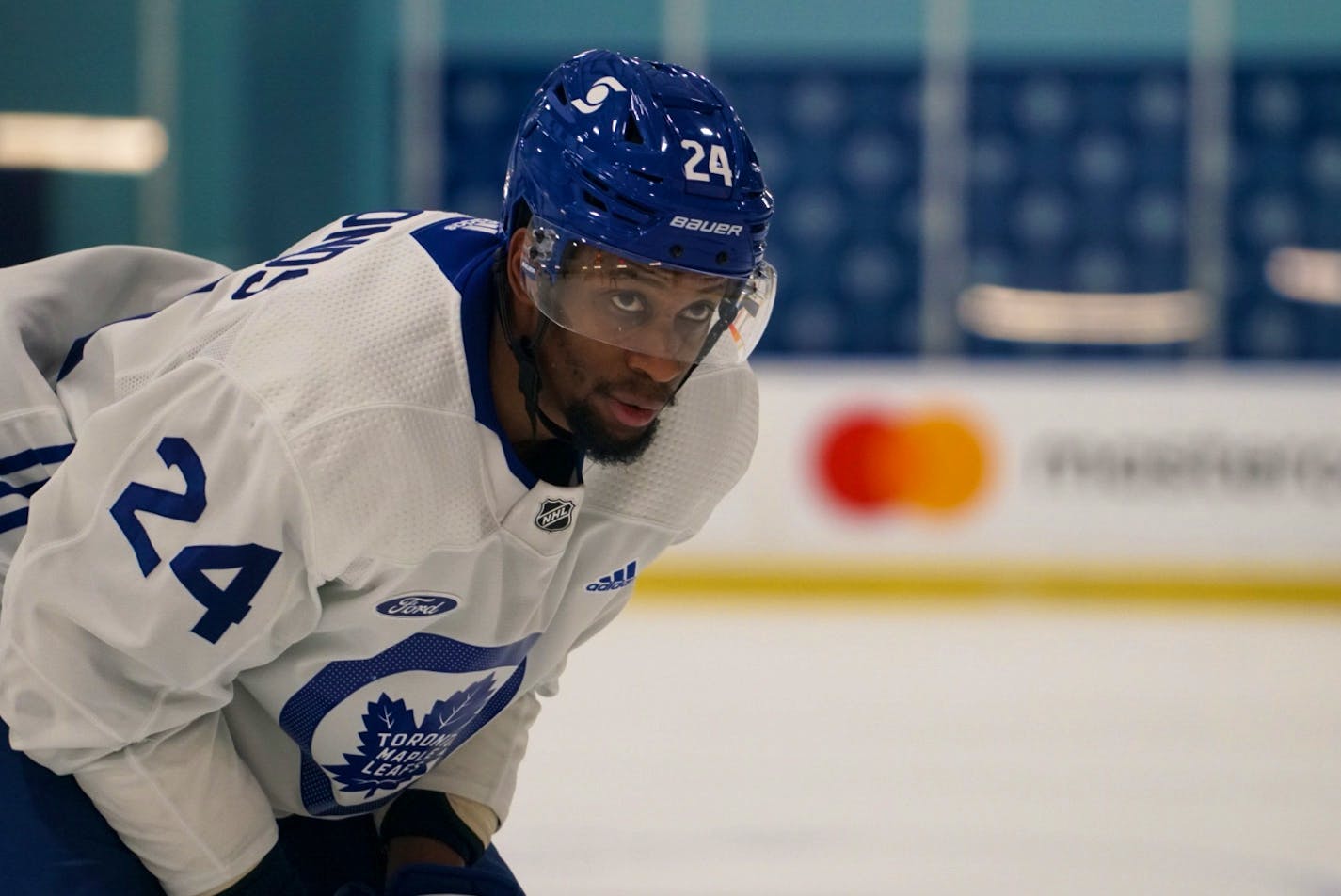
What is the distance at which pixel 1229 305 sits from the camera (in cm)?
624

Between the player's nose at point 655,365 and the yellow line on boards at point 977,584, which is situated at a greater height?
the player's nose at point 655,365

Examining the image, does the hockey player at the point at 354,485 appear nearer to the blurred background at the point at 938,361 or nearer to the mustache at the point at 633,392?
the mustache at the point at 633,392

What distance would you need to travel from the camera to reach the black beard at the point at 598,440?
1521mm

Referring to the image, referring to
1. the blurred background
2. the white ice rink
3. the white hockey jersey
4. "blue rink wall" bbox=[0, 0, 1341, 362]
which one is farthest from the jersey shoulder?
"blue rink wall" bbox=[0, 0, 1341, 362]

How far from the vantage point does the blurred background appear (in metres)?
3.26

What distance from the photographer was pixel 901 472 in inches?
221

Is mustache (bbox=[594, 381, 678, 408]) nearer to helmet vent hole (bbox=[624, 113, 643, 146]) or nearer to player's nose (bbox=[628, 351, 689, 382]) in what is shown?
player's nose (bbox=[628, 351, 689, 382])

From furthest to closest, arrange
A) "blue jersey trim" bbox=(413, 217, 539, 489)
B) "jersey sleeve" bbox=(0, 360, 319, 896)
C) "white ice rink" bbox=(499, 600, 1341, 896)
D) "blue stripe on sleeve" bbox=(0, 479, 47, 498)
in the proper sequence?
1. "white ice rink" bbox=(499, 600, 1341, 896)
2. "blue stripe on sleeve" bbox=(0, 479, 47, 498)
3. "blue jersey trim" bbox=(413, 217, 539, 489)
4. "jersey sleeve" bbox=(0, 360, 319, 896)

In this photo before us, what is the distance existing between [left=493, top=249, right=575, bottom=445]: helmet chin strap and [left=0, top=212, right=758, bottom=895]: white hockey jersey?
19 millimetres

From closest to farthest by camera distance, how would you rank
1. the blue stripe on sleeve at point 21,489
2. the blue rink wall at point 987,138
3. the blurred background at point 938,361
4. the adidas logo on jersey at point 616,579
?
the blue stripe on sleeve at point 21,489 < the adidas logo on jersey at point 616,579 < the blurred background at point 938,361 < the blue rink wall at point 987,138

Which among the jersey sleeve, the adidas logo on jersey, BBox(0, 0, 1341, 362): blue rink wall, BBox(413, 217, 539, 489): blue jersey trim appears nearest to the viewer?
the jersey sleeve

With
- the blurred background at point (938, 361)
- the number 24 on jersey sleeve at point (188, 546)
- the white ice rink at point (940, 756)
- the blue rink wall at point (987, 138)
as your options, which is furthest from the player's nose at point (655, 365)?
the blue rink wall at point (987, 138)

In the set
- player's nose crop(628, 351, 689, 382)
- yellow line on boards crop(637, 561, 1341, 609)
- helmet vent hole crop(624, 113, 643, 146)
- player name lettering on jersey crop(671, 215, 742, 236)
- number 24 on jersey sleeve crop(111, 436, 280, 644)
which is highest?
helmet vent hole crop(624, 113, 643, 146)

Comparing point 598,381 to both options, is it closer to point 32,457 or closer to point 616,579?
point 616,579
